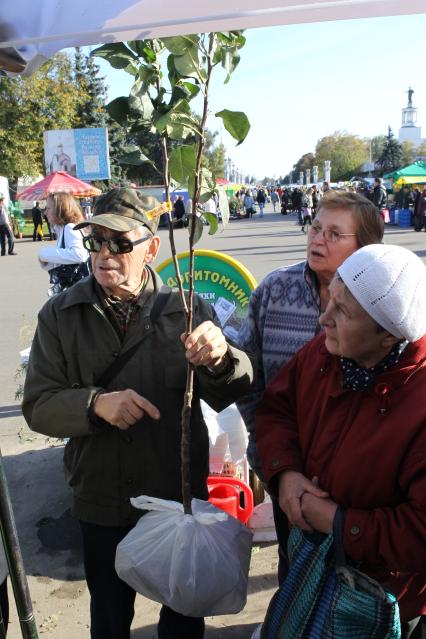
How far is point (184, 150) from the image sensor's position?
158cm

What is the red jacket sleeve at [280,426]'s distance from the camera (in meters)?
1.78

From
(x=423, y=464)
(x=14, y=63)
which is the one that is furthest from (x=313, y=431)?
(x=14, y=63)

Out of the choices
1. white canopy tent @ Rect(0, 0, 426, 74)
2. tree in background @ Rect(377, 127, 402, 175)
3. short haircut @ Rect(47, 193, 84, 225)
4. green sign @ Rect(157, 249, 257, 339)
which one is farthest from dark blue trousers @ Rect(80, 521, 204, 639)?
tree in background @ Rect(377, 127, 402, 175)

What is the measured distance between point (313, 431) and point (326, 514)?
0.25 meters

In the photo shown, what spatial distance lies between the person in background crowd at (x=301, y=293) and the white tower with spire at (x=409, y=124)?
10926 cm

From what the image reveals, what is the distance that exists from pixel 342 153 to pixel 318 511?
8850cm

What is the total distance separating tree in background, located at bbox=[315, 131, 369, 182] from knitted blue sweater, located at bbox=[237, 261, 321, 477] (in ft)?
269

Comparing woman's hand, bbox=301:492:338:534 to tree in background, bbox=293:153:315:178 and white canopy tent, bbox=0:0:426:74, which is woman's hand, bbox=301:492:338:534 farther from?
tree in background, bbox=293:153:315:178

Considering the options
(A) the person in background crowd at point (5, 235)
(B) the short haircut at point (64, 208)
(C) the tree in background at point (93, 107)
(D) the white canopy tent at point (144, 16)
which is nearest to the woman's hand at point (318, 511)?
(D) the white canopy tent at point (144, 16)

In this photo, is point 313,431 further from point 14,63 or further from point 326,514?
point 14,63

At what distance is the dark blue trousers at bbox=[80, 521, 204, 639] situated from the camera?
79.4 inches

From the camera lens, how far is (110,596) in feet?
6.71

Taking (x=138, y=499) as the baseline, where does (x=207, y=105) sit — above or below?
above

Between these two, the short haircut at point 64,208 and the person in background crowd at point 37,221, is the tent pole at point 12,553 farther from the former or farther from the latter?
the person in background crowd at point 37,221
